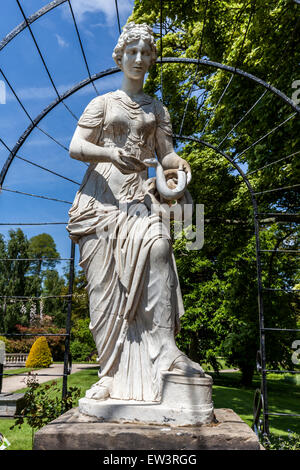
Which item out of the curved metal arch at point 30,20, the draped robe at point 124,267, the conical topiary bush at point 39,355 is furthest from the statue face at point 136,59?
the conical topiary bush at point 39,355

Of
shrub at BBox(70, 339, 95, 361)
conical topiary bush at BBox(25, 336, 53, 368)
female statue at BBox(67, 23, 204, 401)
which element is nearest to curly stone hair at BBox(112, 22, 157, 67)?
female statue at BBox(67, 23, 204, 401)

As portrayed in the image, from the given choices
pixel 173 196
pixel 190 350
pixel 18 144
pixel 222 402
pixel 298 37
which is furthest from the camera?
pixel 190 350

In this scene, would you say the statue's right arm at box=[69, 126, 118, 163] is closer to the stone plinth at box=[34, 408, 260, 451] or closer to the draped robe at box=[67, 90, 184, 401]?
the draped robe at box=[67, 90, 184, 401]

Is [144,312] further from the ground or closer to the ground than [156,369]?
further from the ground

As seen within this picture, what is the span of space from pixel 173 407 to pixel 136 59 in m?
2.72

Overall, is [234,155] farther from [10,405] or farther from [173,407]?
[173,407]

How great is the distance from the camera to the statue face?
3227 mm

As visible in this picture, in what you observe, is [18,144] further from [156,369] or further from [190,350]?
[190,350]

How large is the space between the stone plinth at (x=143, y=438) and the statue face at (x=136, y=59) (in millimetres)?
2752

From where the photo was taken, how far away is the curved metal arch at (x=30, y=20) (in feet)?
12.0

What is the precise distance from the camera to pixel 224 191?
385 inches

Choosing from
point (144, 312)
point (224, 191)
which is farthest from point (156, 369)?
point (224, 191)

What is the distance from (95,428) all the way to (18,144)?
3.19 m

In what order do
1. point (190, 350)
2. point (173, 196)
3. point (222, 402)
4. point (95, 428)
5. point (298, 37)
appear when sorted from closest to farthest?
point (95, 428), point (173, 196), point (298, 37), point (222, 402), point (190, 350)
